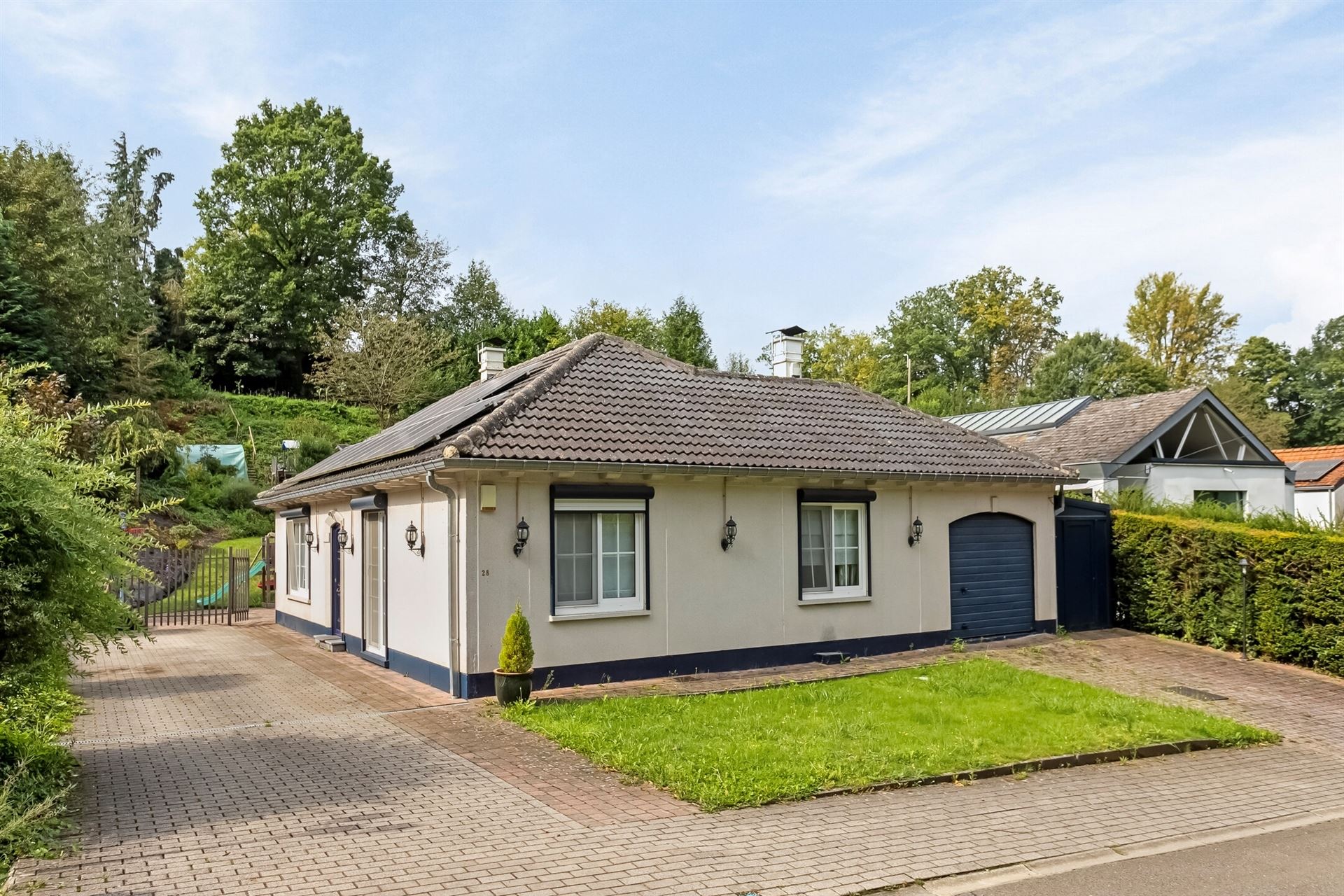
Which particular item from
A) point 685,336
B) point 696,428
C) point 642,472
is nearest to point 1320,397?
point 685,336

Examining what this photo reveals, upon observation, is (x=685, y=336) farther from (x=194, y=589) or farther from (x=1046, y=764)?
(x=1046, y=764)

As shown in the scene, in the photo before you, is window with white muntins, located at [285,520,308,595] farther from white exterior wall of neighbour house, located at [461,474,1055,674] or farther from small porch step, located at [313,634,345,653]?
white exterior wall of neighbour house, located at [461,474,1055,674]

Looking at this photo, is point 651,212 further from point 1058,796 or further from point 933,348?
point 933,348

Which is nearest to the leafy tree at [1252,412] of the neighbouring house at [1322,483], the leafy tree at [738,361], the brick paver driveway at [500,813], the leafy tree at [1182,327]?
the leafy tree at [1182,327]

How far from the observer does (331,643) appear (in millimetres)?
16219

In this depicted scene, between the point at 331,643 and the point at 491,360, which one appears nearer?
the point at 331,643

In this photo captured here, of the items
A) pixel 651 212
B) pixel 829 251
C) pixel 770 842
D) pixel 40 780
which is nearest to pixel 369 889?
pixel 770 842

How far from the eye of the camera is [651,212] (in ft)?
62.1

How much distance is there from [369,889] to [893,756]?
488 cm

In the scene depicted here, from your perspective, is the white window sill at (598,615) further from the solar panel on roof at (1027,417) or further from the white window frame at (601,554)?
the solar panel on roof at (1027,417)

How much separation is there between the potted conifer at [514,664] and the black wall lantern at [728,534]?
11.6ft

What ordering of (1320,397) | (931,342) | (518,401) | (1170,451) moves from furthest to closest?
(931,342)
(1320,397)
(1170,451)
(518,401)

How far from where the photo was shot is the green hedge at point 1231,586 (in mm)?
13547

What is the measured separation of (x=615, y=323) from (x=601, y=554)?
3691 centimetres
